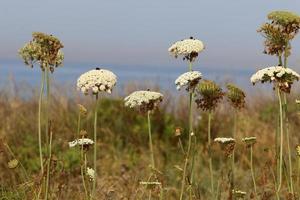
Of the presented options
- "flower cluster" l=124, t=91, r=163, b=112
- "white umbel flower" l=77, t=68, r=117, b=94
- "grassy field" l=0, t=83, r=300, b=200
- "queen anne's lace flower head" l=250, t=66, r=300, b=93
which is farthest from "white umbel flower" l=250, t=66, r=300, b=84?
"grassy field" l=0, t=83, r=300, b=200

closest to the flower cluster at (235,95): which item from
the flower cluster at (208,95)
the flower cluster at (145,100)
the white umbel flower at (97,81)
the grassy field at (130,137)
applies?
the flower cluster at (208,95)

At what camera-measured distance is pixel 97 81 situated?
3674 mm

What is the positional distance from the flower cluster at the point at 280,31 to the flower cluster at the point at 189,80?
55cm

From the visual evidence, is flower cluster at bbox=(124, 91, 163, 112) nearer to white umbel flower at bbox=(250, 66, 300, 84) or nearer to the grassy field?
white umbel flower at bbox=(250, 66, 300, 84)

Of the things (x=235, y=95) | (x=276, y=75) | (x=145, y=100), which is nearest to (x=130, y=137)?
(x=235, y=95)

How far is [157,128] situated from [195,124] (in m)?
0.76

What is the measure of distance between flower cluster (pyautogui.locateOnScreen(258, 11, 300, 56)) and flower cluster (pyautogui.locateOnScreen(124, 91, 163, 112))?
77 cm

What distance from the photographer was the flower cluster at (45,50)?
12.5ft

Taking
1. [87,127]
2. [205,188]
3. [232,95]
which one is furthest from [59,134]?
[232,95]

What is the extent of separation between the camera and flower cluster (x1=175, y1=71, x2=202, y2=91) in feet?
12.6

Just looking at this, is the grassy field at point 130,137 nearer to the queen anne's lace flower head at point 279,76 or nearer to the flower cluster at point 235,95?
the flower cluster at point 235,95

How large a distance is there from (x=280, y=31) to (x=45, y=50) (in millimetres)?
1479

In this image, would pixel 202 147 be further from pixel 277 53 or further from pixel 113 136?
pixel 277 53

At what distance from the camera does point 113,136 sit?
10484 millimetres
